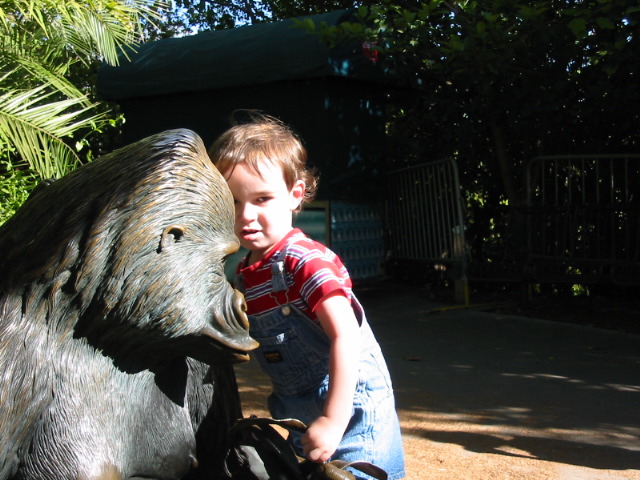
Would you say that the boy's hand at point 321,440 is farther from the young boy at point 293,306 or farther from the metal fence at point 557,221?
the metal fence at point 557,221

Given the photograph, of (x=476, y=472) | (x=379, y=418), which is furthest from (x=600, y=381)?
(x=379, y=418)

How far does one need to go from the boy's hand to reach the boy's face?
0.47 metres

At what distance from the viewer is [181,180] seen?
4.30 feet

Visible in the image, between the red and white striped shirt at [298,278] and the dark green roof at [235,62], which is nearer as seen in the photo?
the red and white striped shirt at [298,278]

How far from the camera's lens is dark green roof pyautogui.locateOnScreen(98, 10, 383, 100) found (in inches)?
278

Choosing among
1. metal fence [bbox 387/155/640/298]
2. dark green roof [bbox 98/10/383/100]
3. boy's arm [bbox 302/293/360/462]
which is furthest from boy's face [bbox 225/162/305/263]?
dark green roof [bbox 98/10/383/100]

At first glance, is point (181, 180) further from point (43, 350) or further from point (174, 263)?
point (43, 350)

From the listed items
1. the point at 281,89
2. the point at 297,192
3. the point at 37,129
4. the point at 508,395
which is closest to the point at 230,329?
the point at 297,192

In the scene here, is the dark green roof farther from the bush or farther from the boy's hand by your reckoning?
the boy's hand

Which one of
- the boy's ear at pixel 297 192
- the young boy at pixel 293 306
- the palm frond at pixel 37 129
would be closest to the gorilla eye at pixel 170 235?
the young boy at pixel 293 306

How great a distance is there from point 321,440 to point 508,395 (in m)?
2.99

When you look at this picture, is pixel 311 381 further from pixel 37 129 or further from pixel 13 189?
pixel 13 189

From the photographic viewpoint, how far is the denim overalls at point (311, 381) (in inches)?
73.9

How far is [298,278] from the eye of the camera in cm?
184
